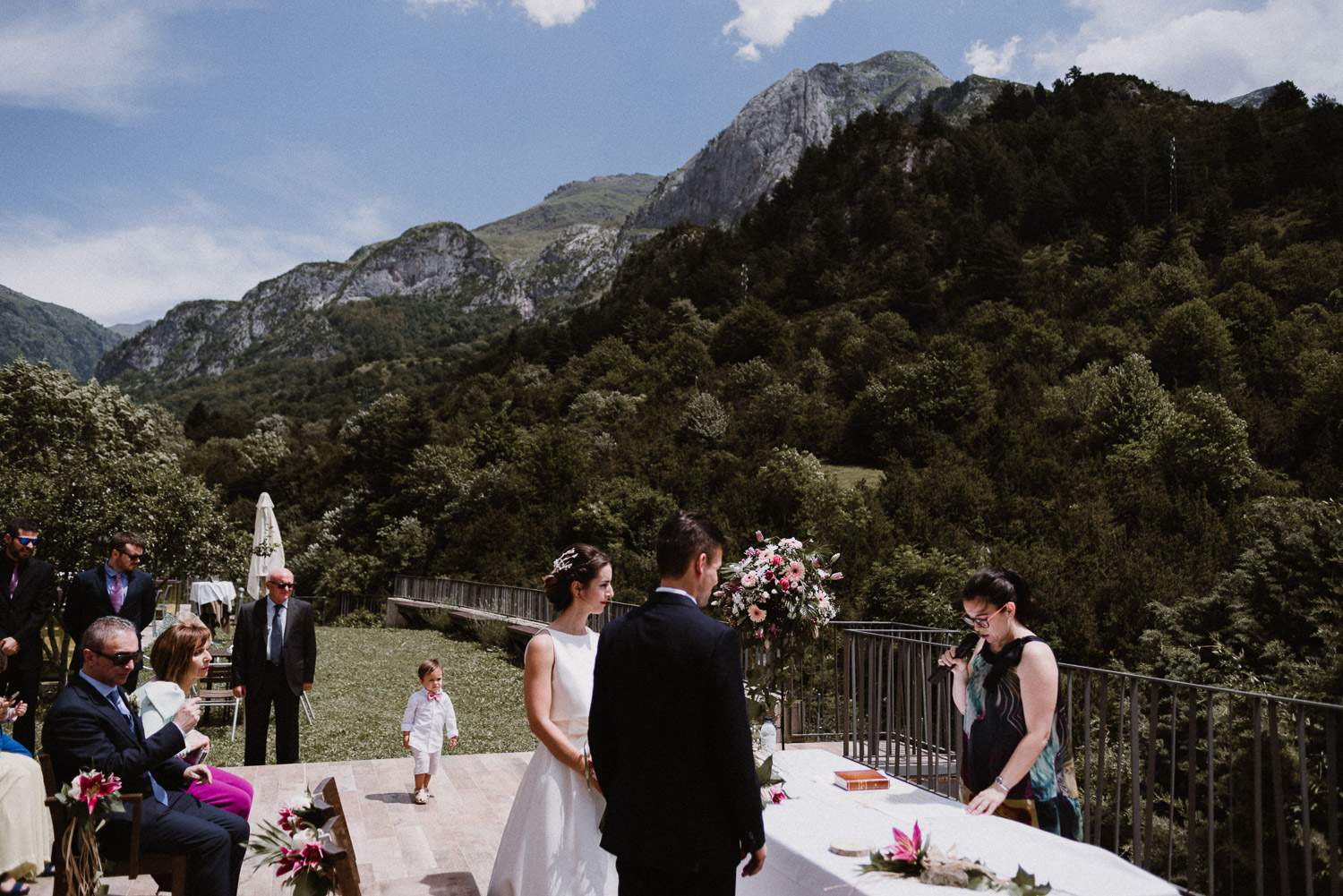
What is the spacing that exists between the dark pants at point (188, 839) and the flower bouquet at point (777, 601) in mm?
2805

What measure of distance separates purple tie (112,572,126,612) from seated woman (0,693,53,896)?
124 inches

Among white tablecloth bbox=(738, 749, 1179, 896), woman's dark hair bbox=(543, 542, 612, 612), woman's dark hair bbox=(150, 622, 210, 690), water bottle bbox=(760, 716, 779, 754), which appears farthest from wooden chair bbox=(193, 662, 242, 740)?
white tablecloth bbox=(738, 749, 1179, 896)

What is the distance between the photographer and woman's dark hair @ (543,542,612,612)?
3615 mm

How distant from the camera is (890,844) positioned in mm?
2758

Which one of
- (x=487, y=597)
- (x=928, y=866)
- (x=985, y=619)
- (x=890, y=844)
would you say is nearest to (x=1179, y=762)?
(x=985, y=619)

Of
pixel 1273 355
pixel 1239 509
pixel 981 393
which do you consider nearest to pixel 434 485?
pixel 981 393

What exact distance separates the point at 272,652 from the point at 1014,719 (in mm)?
5504

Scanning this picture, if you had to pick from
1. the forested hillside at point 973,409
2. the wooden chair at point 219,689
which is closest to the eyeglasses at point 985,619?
the wooden chair at point 219,689

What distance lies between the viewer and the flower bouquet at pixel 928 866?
2.45 metres

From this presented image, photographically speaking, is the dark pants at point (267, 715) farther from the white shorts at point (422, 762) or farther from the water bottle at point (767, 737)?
the water bottle at point (767, 737)

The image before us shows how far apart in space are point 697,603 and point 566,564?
124 cm

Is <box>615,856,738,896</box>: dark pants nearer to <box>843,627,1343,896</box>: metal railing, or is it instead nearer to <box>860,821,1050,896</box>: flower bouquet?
<box>860,821,1050,896</box>: flower bouquet

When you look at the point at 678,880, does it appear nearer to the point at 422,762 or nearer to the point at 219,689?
the point at 422,762

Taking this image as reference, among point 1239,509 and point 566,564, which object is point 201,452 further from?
point 566,564
